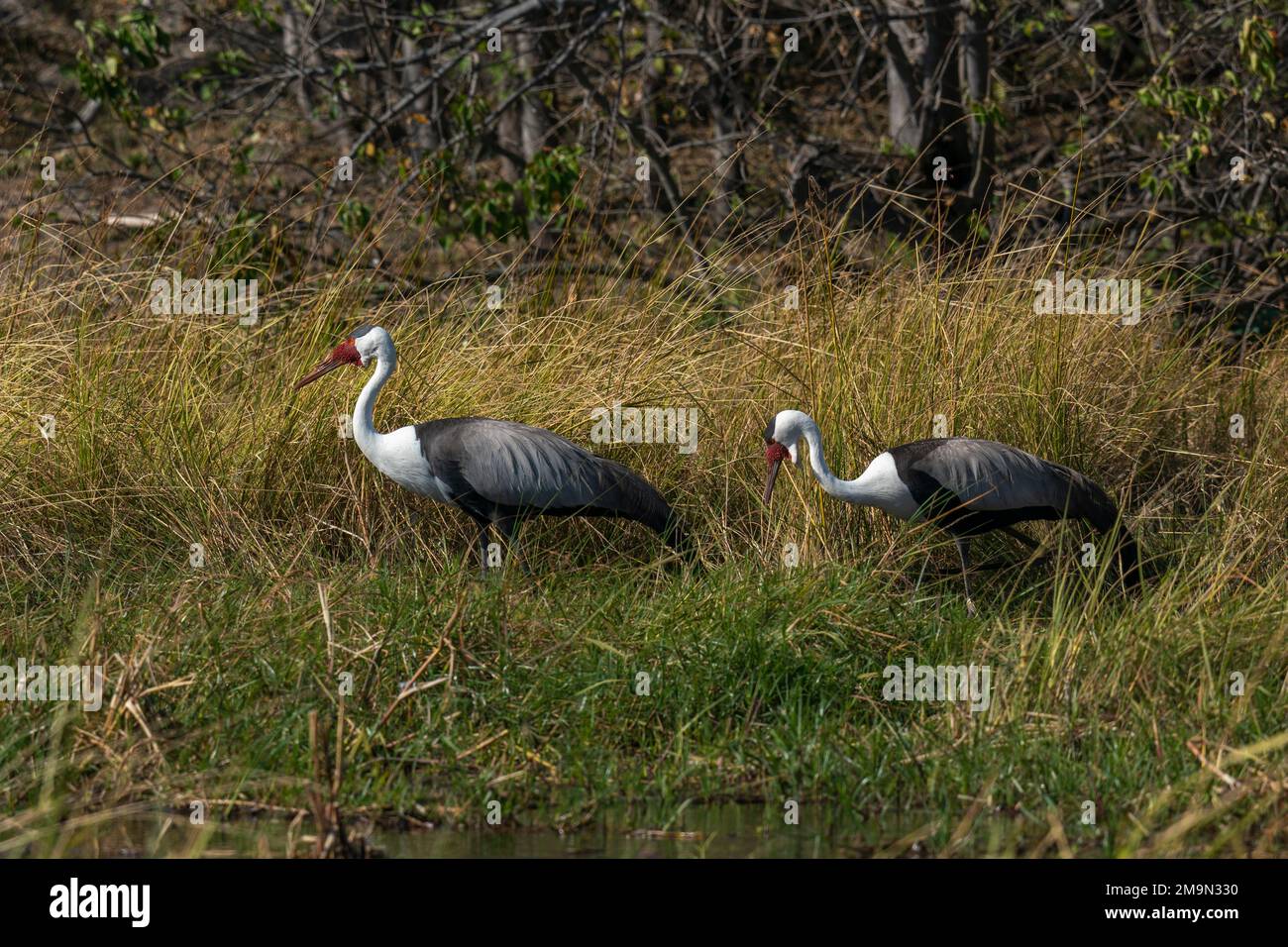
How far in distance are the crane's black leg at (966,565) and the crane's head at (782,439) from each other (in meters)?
0.69

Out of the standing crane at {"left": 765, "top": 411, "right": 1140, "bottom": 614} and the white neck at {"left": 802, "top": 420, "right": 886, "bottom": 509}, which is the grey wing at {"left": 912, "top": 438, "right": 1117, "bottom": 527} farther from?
the white neck at {"left": 802, "top": 420, "right": 886, "bottom": 509}

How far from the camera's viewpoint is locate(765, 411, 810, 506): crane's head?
5746mm

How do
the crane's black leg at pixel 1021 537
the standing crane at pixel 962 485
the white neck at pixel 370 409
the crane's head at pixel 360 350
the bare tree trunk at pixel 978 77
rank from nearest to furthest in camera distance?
→ the standing crane at pixel 962 485
the white neck at pixel 370 409
the crane's head at pixel 360 350
the crane's black leg at pixel 1021 537
the bare tree trunk at pixel 978 77

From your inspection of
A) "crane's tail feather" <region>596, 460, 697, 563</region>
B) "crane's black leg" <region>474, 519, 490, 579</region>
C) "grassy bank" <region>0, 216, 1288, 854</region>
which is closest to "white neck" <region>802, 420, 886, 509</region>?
"grassy bank" <region>0, 216, 1288, 854</region>

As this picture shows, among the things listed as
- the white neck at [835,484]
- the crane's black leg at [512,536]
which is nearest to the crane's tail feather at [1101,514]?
the white neck at [835,484]

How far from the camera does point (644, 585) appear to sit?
19.0ft

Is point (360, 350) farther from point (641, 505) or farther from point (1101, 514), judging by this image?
point (1101, 514)

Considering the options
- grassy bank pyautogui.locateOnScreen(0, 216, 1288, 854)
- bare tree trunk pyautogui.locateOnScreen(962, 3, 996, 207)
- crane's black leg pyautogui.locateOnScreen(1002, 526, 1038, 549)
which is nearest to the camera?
grassy bank pyautogui.locateOnScreen(0, 216, 1288, 854)

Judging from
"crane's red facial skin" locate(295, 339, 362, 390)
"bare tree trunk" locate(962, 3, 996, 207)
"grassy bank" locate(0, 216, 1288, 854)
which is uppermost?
"bare tree trunk" locate(962, 3, 996, 207)

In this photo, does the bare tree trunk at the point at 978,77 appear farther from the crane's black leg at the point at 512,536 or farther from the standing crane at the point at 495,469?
the crane's black leg at the point at 512,536

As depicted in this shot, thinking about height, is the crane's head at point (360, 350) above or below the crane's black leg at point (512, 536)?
above

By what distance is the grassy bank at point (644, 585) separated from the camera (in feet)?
13.9
